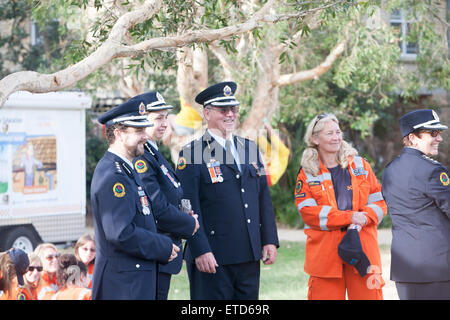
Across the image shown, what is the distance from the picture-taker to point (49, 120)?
1187 cm

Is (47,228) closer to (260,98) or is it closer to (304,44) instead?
(260,98)

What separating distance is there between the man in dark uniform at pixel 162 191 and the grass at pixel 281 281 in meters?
3.96

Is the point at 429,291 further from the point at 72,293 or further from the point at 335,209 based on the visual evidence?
the point at 72,293

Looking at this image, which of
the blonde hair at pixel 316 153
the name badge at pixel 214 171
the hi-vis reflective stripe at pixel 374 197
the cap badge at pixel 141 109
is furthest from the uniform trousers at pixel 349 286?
the cap badge at pixel 141 109

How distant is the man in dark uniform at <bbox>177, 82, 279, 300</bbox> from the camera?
211 inches

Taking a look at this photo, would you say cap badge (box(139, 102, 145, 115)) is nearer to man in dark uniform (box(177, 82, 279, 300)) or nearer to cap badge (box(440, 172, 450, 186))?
man in dark uniform (box(177, 82, 279, 300))

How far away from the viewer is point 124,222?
4109 millimetres

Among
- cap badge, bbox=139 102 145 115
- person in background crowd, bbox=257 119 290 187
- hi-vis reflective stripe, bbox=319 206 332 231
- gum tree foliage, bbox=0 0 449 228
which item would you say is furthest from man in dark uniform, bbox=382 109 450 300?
person in background crowd, bbox=257 119 290 187

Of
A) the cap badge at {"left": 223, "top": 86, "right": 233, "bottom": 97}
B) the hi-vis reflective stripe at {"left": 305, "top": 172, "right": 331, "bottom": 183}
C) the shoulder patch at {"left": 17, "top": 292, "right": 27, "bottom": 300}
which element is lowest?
the shoulder patch at {"left": 17, "top": 292, "right": 27, "bottom": 300}

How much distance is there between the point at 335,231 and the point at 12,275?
273 centimetres

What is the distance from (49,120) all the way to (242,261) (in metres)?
7.35

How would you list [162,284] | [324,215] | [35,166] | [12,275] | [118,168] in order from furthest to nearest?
[35,166]
[12,275]
[324,215]
[162,284]
[118,168]

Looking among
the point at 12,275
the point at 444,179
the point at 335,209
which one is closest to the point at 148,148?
the point at 335,209

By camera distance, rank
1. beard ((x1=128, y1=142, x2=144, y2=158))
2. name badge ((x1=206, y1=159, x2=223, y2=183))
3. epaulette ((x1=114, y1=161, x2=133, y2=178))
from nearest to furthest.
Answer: epaulette ((x1=114, y1=161, x2=133, y2=178)) → beard ((x1=128, y1=142, x2=144, y2=158)) → name badge ((x1=206, y1=159, x2=223, y2=183))
